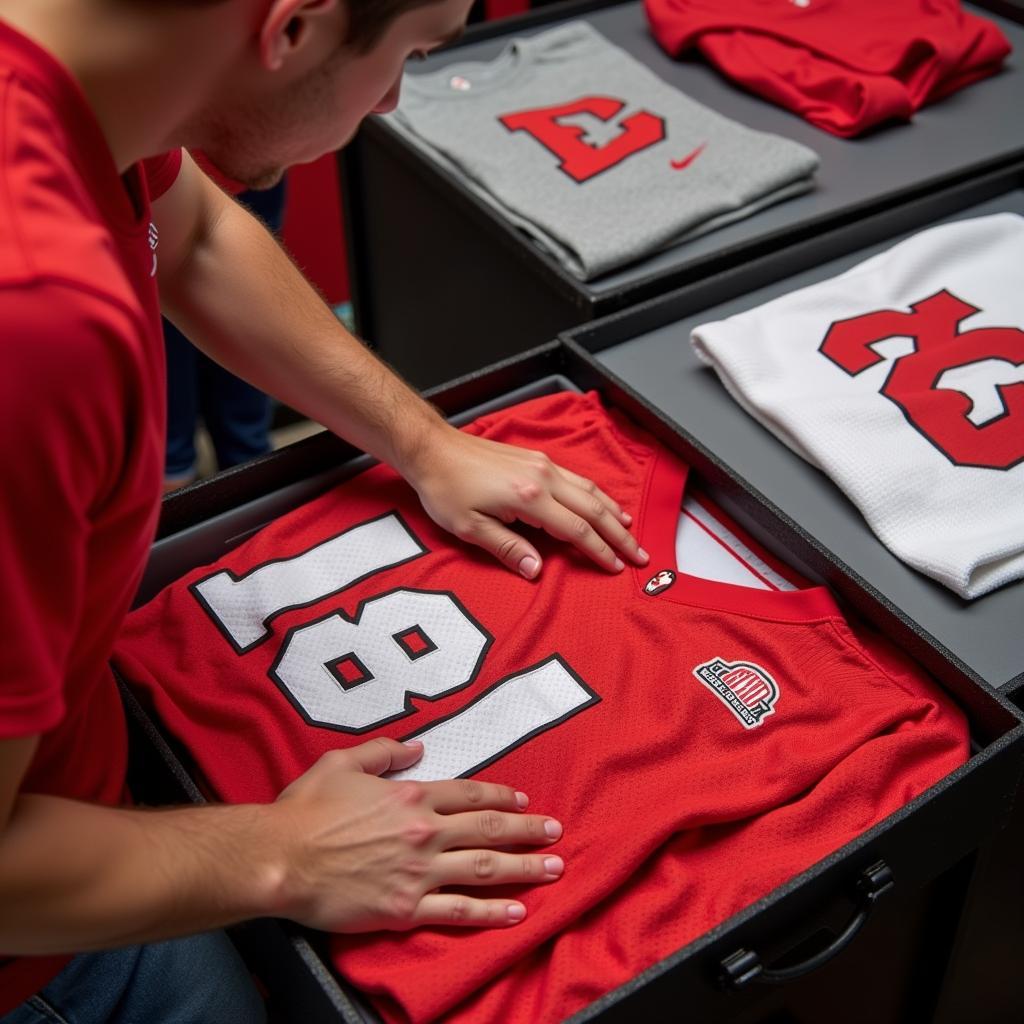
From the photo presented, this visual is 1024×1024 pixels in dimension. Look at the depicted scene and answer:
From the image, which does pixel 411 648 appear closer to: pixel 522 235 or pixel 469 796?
pixel 469 796

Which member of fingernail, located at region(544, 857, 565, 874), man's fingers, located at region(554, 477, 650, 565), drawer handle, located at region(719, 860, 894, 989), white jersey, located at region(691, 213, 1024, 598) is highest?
white jersey, located at region(691, 213, 1024, 598)

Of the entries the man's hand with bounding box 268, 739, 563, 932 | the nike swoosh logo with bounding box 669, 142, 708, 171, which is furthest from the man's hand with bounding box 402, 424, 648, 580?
the nike swoosh logo with bounding box 669, 142, 708, 171

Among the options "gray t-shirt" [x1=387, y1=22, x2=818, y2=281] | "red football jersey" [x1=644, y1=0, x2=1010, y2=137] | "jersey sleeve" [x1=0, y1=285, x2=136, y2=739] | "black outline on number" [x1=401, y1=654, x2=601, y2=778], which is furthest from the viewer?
"red football jersey" [x1=644, y1=0, x2=1010, y2=137]

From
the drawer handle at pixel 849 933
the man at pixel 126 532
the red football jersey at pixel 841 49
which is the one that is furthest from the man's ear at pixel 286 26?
the red football jersey at pixel 841 49

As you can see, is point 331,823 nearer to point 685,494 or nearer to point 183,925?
point 183,925

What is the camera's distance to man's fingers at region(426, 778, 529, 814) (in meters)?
0.72

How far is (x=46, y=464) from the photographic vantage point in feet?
1.56

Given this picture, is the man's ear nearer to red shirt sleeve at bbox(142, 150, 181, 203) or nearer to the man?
the man

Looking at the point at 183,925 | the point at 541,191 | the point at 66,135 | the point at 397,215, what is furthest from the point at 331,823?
the point at 397,215

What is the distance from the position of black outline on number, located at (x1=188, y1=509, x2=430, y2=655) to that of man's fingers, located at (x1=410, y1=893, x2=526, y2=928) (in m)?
0.26

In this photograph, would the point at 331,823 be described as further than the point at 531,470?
No

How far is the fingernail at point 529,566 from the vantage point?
2.94ft

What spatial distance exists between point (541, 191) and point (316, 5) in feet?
2.53

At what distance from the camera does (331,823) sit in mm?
685
